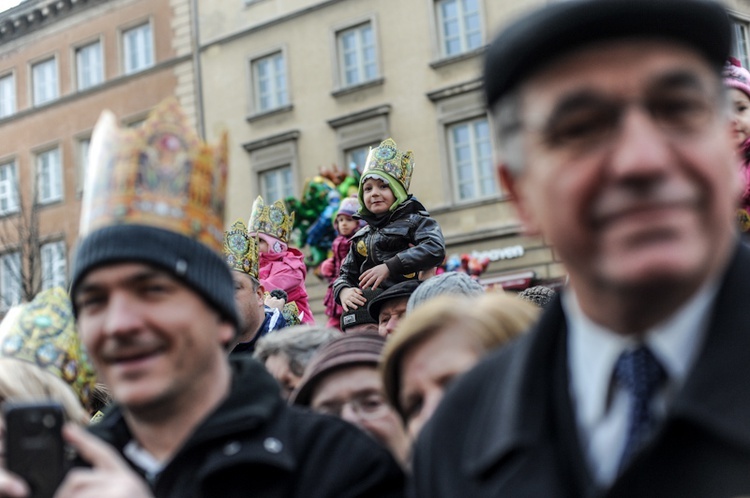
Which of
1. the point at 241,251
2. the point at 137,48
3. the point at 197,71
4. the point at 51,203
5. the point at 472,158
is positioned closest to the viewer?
the point at 241,251

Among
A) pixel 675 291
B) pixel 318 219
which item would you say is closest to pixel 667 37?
pixel 675 291

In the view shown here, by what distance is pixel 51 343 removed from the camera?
2916mm

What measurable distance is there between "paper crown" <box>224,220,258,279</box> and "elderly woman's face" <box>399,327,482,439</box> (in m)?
3.59

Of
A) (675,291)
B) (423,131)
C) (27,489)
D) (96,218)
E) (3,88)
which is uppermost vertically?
(3,88)

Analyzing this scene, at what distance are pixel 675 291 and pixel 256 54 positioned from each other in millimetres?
22427

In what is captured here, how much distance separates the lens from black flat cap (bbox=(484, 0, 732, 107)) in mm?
1458

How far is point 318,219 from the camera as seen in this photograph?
1295cm

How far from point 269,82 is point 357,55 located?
2675 mm

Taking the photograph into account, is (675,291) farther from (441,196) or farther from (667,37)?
(441,196)

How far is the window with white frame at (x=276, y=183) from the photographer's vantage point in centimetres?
2236

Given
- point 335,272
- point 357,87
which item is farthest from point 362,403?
point 357,87

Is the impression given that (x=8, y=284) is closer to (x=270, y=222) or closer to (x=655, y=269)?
(x=270, y=222)

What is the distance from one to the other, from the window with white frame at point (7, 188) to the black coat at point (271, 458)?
27.6 meters

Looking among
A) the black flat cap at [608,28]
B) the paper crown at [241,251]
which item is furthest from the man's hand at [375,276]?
the black flat cap at [608,28]
